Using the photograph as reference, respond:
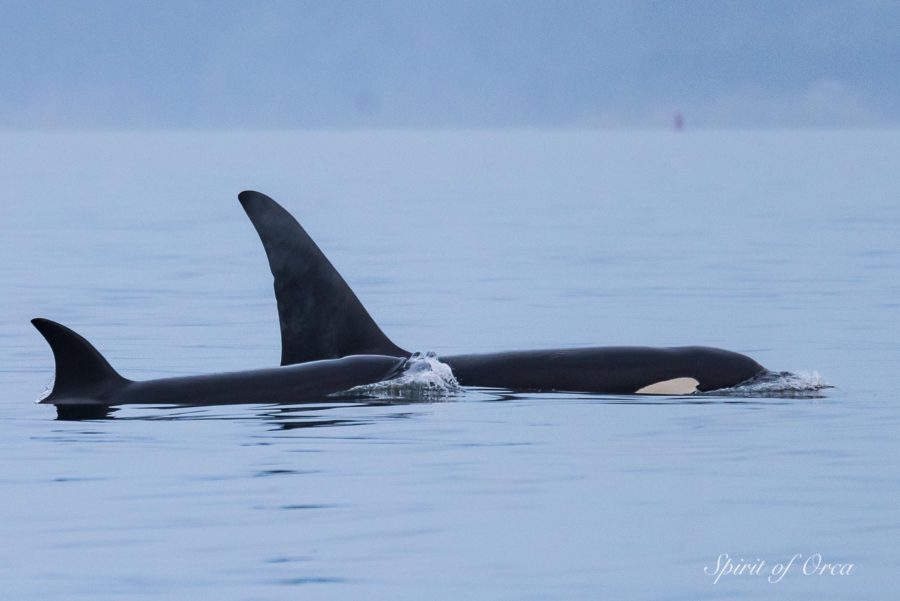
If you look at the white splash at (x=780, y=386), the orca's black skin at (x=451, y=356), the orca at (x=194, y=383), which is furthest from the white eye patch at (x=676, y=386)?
the orca at (x=194, y=383)

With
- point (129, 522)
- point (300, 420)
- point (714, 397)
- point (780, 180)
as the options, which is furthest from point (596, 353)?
point (780, 180)

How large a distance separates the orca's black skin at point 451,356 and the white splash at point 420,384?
173 mm

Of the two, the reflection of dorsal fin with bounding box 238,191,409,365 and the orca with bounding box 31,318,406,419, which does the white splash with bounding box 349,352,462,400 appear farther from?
the reflection of dorsal fin with bounding box 238,191,409,365

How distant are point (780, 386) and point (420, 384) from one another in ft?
9.11

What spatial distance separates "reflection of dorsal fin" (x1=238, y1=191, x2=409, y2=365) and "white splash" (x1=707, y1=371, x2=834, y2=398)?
267 centimetres

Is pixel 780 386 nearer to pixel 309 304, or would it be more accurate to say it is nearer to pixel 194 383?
pixel 309 304

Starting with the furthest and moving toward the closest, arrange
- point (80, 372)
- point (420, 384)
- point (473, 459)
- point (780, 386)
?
point (780, 386), point (420, 384), point (80, 372), point (473, 459)

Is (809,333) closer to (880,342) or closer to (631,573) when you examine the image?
(880,342)

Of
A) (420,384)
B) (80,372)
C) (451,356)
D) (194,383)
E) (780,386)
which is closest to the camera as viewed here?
(80,372)

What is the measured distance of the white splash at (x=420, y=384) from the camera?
16.0m

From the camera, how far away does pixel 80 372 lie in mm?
15227

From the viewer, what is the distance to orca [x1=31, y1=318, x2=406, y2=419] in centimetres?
1515

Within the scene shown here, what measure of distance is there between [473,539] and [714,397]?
5.04m

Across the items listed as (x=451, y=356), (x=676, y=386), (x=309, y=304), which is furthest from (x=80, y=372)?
(x=676, y=386)
